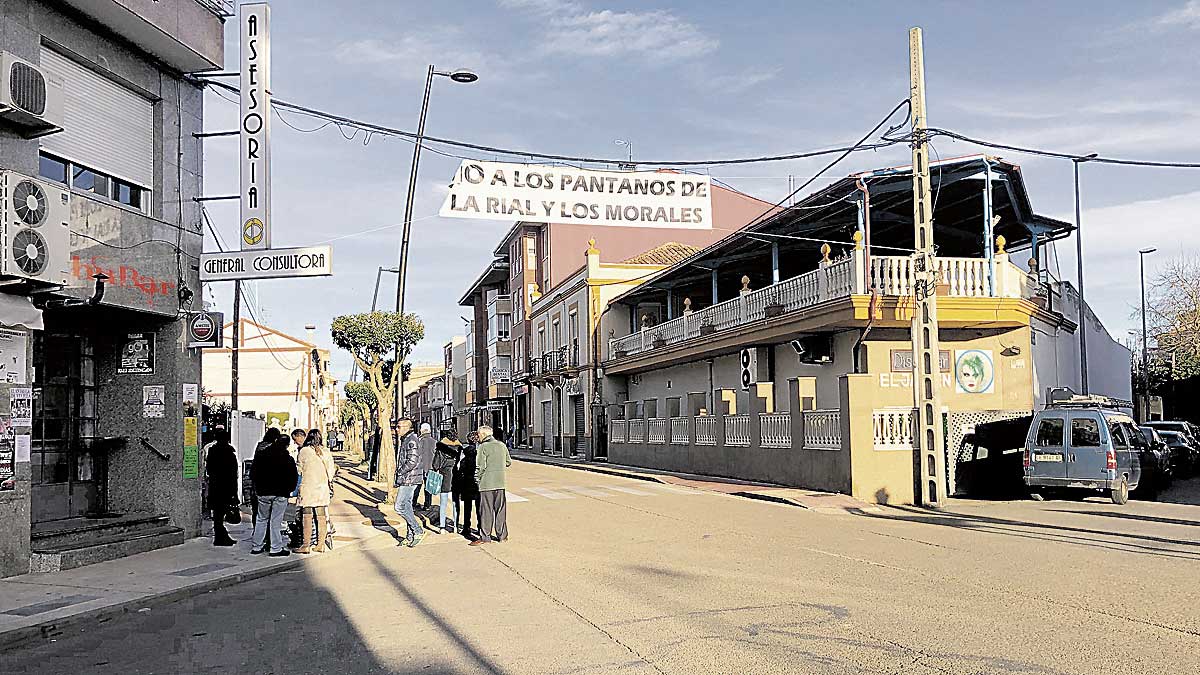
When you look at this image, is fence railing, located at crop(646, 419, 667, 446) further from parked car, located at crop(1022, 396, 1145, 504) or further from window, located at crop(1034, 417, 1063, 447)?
window, located at crop(1034, 417, 1063, 447)

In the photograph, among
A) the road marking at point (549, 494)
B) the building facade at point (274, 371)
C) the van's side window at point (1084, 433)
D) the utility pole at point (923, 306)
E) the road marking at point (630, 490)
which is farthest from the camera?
the building facade at point (274, 371)

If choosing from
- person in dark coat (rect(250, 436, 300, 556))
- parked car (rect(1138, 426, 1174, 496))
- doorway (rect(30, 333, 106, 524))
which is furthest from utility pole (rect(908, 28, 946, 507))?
doorway (rect(30, 333, 106, 524))

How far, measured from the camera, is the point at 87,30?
12.8 meters

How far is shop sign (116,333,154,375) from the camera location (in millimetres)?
14164

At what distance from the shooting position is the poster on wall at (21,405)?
1118 cm

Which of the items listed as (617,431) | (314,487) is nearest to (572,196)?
(314,487)

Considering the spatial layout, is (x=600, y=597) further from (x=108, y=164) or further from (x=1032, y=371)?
(x=1032, y=371)

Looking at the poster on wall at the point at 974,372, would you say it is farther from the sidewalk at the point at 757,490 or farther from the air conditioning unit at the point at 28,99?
the air conditioning unit at the point at 28,99

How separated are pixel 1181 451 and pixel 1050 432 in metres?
12.6

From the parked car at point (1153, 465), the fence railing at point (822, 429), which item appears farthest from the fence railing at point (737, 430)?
the parked car at point (1153, 465)

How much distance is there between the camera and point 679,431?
103ft

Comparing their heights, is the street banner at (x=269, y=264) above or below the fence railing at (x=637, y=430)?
above

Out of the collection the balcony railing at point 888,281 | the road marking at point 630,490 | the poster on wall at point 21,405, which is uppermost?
the balcony railing at point 888,281

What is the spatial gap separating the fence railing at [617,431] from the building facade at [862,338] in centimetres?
289
